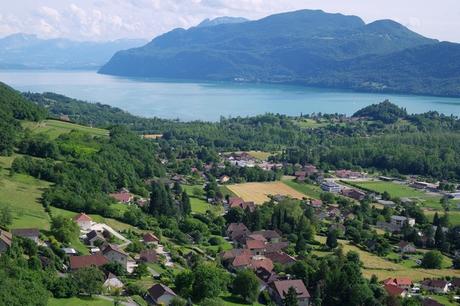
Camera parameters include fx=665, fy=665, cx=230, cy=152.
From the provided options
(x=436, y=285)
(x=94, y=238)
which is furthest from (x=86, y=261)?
(x=436, y=285)

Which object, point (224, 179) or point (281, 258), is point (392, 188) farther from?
point (281, 258)

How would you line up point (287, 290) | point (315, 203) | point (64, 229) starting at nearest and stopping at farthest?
point (287, 290) → point (64, 229) → point (315, 203)

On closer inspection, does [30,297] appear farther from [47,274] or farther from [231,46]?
[231,46]

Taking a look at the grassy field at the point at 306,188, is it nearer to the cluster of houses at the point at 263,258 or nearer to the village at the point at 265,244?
the village at the point at 265,244

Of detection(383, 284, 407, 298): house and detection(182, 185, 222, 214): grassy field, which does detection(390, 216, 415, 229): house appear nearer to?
detection(182, 185, 222, 214): grassy field

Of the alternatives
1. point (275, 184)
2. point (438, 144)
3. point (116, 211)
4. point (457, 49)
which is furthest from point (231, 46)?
point (116, 211)

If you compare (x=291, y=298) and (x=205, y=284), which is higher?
(x=205, y=284)

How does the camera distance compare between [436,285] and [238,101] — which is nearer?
[436,285]
